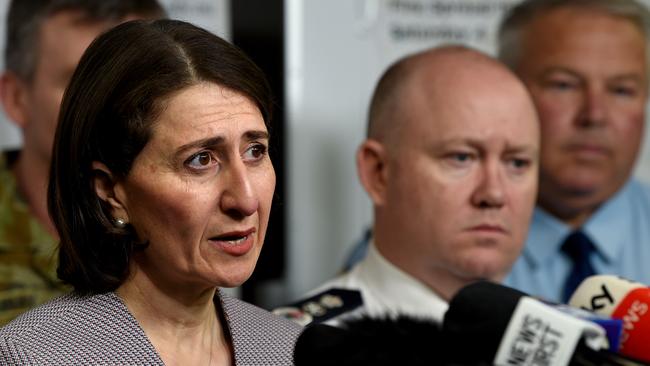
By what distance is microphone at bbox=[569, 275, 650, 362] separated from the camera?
1.26m

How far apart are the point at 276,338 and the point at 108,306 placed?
0.31 metres

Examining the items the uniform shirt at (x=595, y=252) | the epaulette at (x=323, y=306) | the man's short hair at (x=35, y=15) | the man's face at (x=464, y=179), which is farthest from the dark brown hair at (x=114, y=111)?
the uniform shirt at (x=595, y=252)

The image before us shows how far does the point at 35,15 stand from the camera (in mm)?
2508

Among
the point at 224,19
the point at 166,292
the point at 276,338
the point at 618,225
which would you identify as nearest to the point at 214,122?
the point at 166,292

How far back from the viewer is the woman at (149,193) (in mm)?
1475

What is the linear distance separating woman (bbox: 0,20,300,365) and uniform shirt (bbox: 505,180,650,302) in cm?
137

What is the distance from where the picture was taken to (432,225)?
2332 mm

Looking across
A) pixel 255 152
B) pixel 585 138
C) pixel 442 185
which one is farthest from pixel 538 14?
pixel 255 152

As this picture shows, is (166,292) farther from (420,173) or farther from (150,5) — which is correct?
(150,5)

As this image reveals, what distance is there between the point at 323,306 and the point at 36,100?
84 cm

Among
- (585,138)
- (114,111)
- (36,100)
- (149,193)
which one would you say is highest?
(114,111)

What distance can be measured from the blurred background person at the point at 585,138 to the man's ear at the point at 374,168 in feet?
1.73

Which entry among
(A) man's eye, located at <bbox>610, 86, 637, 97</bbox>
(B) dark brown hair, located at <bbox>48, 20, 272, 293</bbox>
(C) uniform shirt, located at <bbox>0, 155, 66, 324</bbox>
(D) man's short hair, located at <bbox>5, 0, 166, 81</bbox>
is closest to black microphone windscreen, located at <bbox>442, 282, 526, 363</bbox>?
(B) dark brown hair, located at <bbox>48, 20, 272, 293</bbox>

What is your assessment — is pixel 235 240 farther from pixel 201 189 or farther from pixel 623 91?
pixel 623 91
